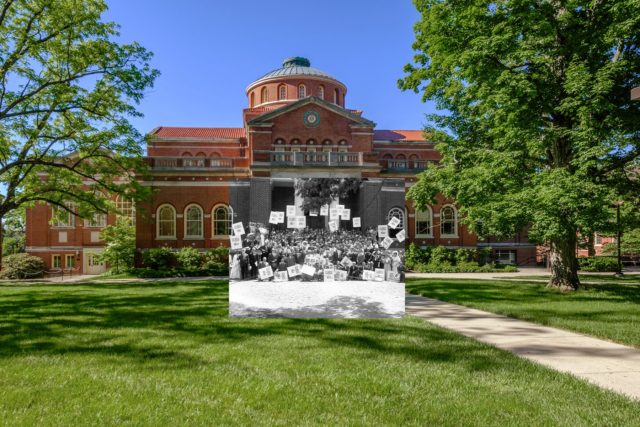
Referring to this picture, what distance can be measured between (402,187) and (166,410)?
5648 mm

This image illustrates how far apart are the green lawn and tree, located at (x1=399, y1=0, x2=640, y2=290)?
7.18 meters

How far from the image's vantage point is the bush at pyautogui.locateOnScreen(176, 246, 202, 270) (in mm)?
27938

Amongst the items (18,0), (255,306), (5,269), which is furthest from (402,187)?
(5,269)

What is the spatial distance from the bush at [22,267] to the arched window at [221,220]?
42.5 ft

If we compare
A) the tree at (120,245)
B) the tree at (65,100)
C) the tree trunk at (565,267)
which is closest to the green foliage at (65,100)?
the tree at (65,100)

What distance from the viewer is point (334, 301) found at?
8.99 m

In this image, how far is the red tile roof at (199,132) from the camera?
136 feet

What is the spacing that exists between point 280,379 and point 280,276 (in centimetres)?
319

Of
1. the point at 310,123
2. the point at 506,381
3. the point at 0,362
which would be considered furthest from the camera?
the point at 310,123

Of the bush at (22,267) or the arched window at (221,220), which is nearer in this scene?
the bush at (22,267)

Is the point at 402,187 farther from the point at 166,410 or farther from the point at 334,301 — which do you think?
the point at 166,410
